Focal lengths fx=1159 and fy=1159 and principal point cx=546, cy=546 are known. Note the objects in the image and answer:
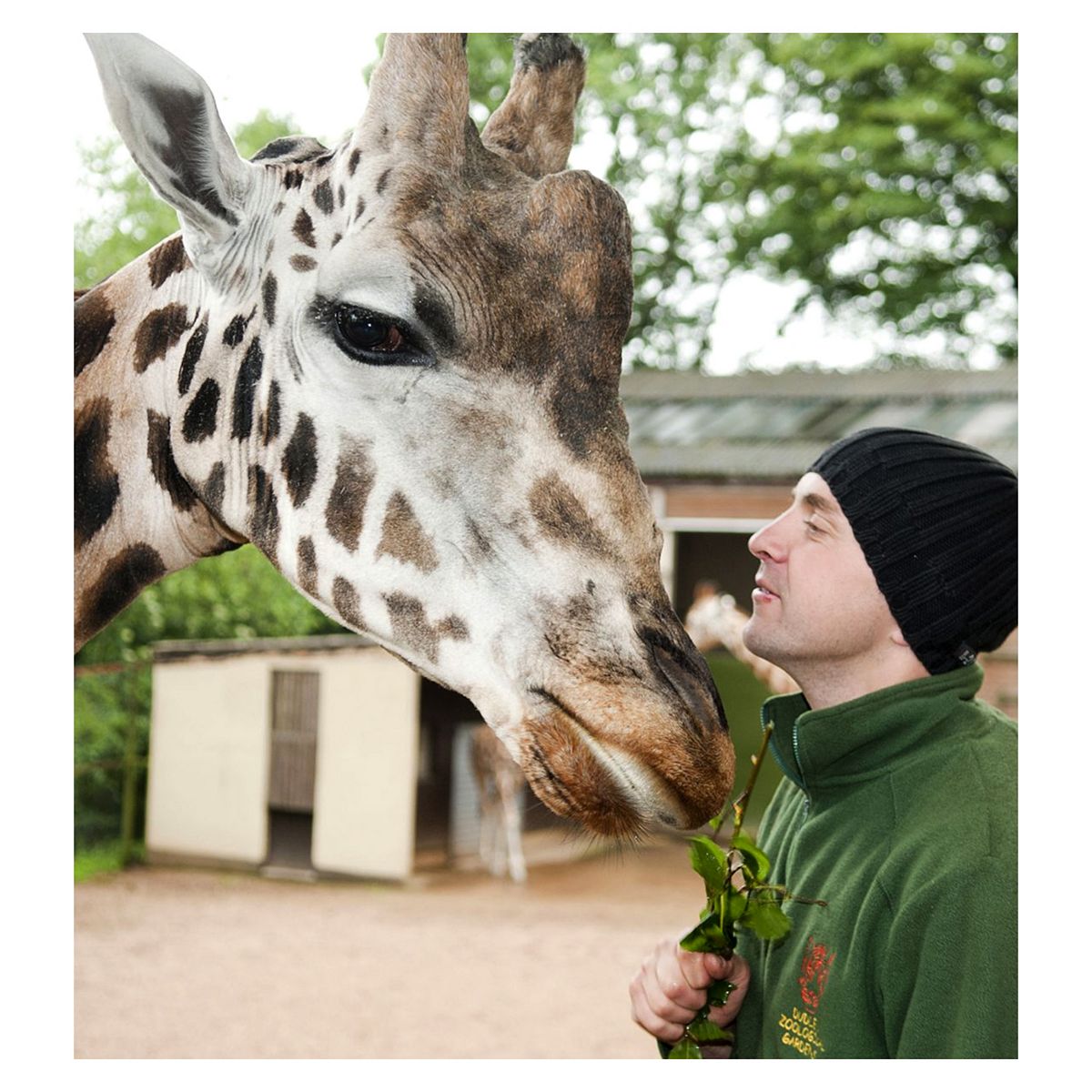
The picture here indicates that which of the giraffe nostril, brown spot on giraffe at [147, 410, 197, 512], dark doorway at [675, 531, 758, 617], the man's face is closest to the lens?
the giraffe nostril

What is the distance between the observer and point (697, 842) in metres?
1.12

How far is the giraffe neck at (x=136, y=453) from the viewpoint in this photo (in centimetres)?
102

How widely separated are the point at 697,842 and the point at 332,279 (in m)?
0.62

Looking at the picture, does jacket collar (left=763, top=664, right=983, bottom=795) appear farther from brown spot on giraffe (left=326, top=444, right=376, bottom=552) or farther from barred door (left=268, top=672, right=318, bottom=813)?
barred door (left=268, top=672, right=318, bottom=813)

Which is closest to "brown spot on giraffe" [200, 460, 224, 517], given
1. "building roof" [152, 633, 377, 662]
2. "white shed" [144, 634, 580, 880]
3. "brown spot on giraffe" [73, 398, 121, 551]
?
"brown spot on giraffe" [73, 398, 121, 551]

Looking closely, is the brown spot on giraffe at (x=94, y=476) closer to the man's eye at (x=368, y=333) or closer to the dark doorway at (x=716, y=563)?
the man's eye at (x=368, y=333)

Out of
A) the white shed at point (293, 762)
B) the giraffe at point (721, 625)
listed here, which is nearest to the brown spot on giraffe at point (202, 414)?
the white shed at point (293, 762)

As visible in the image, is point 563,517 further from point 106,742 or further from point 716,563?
point 716,563

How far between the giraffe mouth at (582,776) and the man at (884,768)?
0.26 meters

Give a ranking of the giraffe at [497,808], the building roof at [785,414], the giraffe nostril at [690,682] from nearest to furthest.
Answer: the giraffe nostril at [690,682] < the building roof at [785,414] < the giraffe at [497,808]

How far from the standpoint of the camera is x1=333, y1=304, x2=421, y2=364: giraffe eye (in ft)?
2.91

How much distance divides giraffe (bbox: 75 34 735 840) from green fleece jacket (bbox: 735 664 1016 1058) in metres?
0.23
